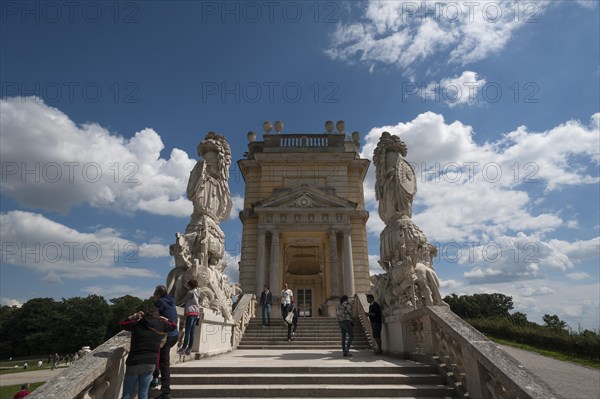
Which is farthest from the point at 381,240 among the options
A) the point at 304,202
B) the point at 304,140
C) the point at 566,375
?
the point at 304,140

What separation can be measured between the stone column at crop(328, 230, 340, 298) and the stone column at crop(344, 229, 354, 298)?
46 centimetres

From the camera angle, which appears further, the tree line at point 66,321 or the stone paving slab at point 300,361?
the tree line at point 66,321

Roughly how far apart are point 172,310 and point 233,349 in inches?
278

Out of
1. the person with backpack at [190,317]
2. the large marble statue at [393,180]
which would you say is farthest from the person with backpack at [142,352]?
the large marble statue at [393,180]

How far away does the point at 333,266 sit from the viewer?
73.7ft

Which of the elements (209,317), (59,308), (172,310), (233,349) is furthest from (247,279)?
(59,308)

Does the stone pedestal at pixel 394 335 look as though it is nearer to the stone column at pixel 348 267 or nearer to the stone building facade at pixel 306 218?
the stone building facade at pixel 306 218

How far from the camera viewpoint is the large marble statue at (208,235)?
9062 mm

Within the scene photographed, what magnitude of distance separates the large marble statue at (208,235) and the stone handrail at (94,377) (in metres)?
3.13

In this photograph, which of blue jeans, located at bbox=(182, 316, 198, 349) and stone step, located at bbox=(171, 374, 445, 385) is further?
blue jeans, located at bbox=(182, 316, 198, 349)

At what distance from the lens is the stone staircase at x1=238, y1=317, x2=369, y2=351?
1304 centimetres

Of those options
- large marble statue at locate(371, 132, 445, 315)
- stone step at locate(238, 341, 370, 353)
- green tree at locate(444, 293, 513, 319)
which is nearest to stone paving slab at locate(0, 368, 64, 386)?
stone step at locate(238, 341, 370, 353)

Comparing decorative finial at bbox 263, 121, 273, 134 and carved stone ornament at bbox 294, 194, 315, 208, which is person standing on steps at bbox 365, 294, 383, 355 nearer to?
carved stone ornament at bbox 294, 194, 315, 208

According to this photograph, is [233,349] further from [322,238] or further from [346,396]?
[322,238]
